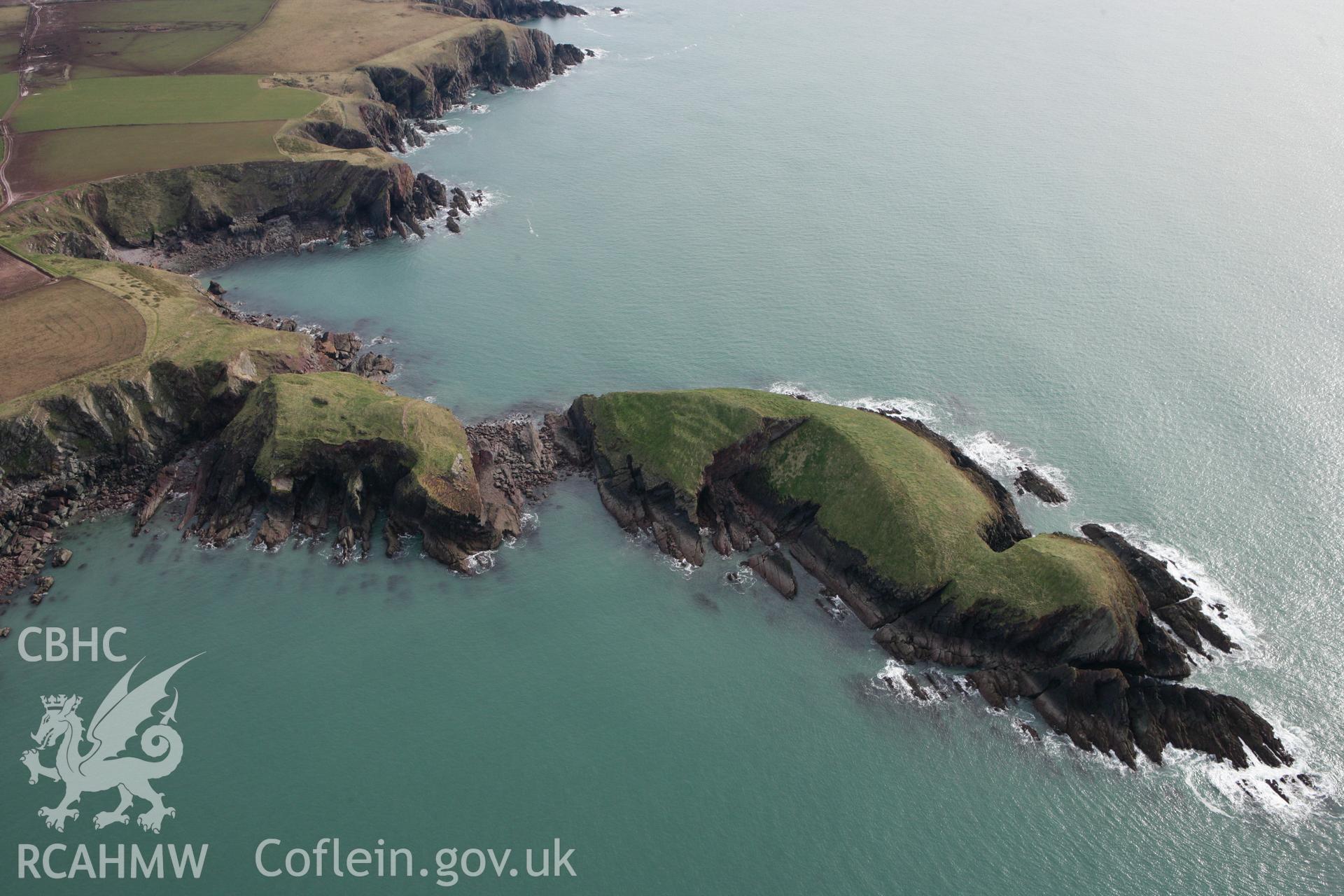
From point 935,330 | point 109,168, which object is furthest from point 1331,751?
point 109,168

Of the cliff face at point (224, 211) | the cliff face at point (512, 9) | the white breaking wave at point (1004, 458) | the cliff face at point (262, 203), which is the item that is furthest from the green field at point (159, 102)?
the white breaking wave at point (1004, 458)

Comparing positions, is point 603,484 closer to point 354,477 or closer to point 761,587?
point 761,587

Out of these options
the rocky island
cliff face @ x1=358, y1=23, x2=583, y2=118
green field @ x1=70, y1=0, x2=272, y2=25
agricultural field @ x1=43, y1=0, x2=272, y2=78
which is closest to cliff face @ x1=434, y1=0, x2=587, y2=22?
cliff face @ x1=358, y1=23, x2=583, y2=118

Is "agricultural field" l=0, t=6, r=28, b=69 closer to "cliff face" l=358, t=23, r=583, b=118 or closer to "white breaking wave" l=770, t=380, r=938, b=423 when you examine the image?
"cliff face" l=358, t=23, r=583, b=118

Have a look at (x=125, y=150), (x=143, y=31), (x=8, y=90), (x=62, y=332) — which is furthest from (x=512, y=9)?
(x=62, y=332)

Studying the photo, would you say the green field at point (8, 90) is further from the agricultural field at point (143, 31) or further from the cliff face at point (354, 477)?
the cliff face at point (354, 477)

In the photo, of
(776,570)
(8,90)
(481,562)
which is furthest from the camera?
(8,90)
